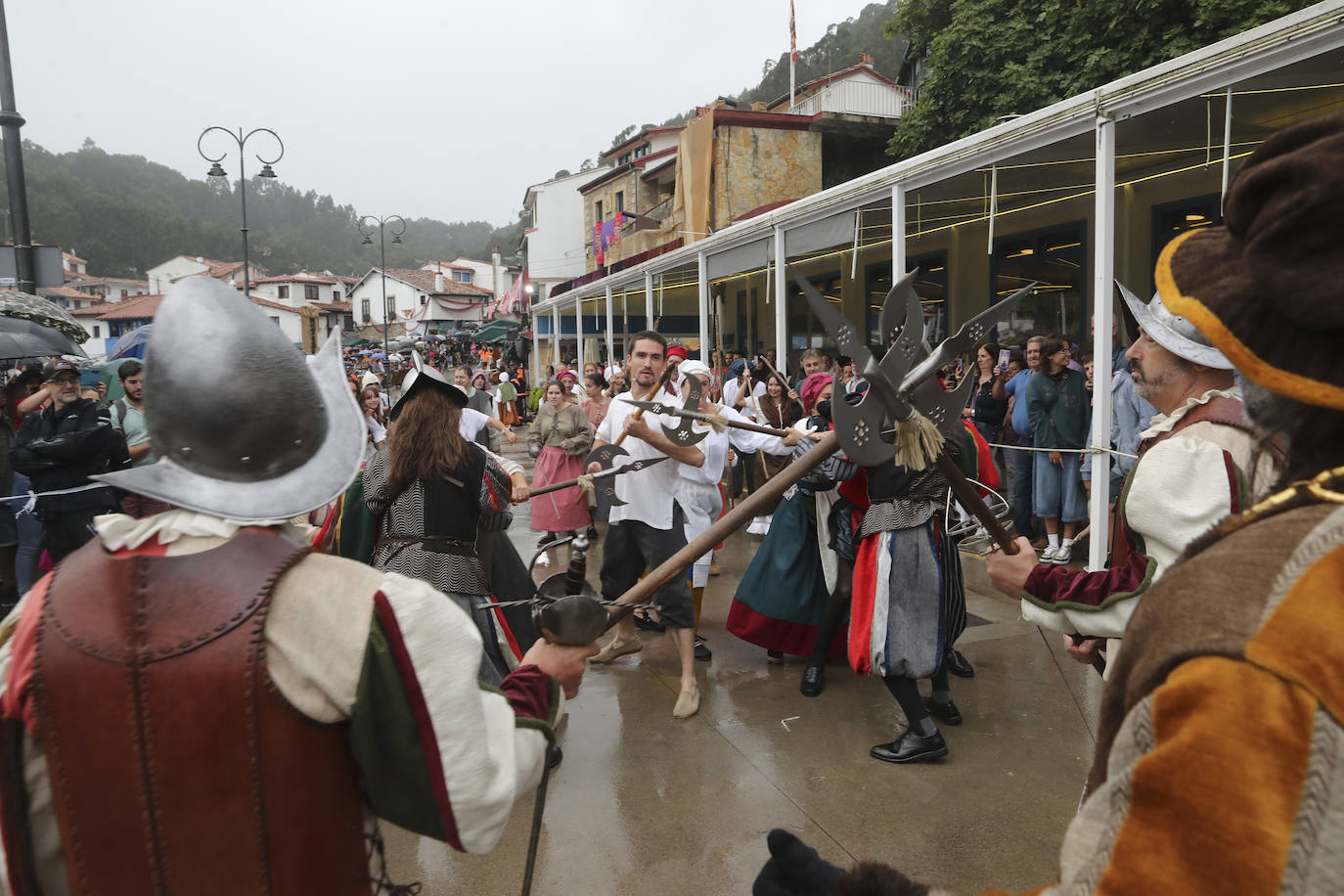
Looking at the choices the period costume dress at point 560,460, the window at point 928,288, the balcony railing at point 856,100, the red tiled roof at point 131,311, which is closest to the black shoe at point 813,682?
the period costume dress at point 560,460

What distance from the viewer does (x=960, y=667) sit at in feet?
15.4

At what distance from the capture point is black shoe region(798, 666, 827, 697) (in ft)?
14.8

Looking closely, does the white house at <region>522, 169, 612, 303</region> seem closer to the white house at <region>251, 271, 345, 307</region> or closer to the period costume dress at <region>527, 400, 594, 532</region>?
the white house at <region>251, 271, 345, 307</region>

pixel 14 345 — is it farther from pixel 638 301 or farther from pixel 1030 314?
pixel 638 301

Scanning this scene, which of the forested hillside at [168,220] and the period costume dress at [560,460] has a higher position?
the forested hillside at [168,220]

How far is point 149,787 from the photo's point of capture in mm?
1244

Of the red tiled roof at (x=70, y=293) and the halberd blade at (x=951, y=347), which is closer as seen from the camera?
the halberd blade at (x=951, y=347)

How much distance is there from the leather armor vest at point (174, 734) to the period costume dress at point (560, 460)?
541 centimetres

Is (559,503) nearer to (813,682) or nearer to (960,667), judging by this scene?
(813,682)

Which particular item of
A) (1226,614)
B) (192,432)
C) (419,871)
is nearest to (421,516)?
(419,871)

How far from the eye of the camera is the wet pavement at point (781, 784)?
302cm

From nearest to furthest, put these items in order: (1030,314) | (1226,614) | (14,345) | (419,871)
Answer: (1226,614)
(419,871)
(14,345)
(1030,314)

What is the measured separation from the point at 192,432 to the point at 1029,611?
6.08ft

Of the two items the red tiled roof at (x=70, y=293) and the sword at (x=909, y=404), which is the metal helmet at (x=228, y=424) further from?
the red tiled roof at (x=70, y=293)
